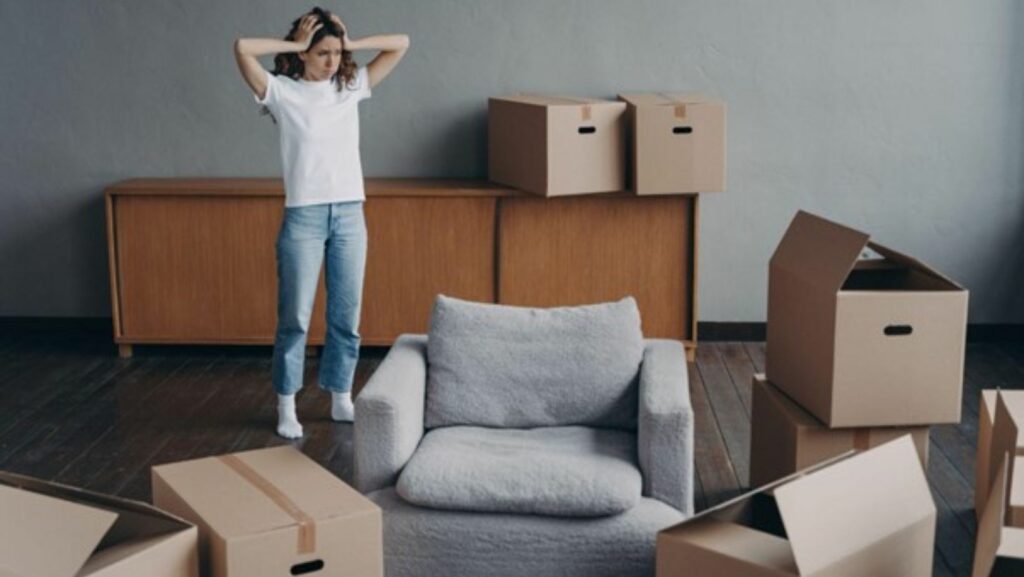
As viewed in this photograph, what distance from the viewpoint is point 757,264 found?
21.6 feet

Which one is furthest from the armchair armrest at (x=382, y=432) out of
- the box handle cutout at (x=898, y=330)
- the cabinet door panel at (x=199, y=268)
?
the cabinet door panel at (x=199, y=268)

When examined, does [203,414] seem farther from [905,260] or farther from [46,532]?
[905,260]

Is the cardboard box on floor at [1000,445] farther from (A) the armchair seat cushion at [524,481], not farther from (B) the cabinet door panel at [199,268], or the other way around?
(B) the cabinet door panel at [199,268]

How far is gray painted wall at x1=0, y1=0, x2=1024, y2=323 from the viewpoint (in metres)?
6.39

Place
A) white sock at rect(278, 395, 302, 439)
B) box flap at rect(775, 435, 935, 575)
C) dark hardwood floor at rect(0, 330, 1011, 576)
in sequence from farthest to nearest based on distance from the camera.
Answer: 1. white sock at rect(278, 395, 302, 439)
2. dark hardwood floor at rect(0, 330, 1011, 576)
3. box flap at rect(775, 435, 935, 575)

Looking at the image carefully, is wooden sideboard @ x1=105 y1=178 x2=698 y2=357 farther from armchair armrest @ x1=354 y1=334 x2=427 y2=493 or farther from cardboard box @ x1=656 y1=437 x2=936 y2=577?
cardboard box @ x1=656 y1=437 x2=936 y2=577

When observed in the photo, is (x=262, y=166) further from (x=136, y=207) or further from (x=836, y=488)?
(x=836, y=488)

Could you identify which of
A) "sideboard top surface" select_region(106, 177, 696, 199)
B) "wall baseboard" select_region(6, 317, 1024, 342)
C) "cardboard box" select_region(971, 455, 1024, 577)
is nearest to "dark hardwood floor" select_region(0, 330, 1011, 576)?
"wall baseboard" select_region(6, 317, 1024, 342)

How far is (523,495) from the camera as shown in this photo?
11.9ft

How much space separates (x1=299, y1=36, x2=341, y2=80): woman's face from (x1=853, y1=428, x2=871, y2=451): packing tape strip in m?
2.17

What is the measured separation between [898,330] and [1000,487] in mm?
1025

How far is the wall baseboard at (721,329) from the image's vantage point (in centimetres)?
661

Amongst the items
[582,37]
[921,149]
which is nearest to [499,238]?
[582,37]

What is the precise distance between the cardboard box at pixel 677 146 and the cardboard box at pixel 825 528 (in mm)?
2655
